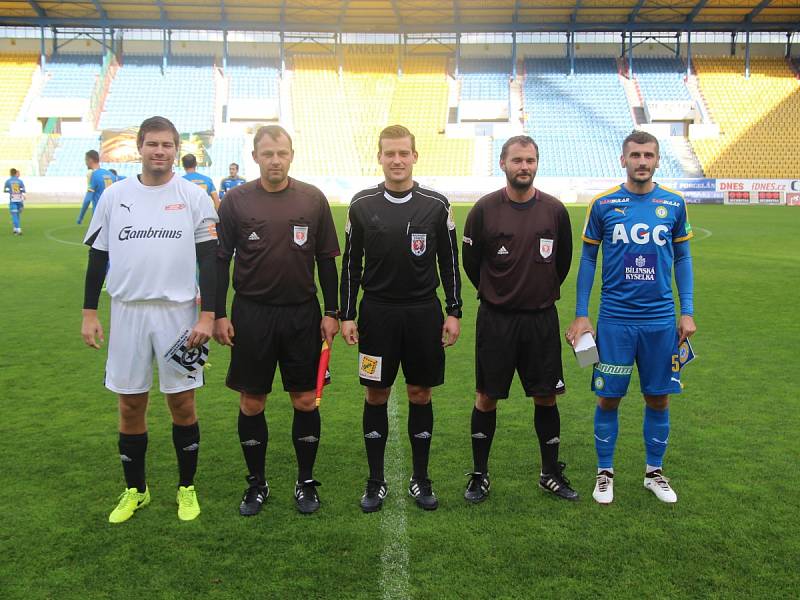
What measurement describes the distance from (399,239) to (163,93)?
4204 cm

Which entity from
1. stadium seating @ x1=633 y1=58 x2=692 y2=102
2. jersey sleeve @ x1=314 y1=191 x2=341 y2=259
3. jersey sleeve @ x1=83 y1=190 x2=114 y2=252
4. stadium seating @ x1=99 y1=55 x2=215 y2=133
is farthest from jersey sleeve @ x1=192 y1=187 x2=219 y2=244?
stadium seating @ x1=633 y1=58 x2=692 y2=102

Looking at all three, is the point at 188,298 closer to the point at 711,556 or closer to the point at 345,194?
the point at 711,556

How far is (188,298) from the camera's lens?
12.3 ft

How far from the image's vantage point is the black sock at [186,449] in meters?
3.89

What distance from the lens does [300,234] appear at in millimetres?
3820

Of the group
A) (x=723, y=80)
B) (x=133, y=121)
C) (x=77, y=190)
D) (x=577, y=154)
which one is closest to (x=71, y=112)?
(x=133, y=121)

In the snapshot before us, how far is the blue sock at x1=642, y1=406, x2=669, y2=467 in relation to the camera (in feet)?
13.4

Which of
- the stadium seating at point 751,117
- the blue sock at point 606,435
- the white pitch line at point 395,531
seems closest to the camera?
the white pitch line at point 395,531

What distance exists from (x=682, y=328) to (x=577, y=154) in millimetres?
36094

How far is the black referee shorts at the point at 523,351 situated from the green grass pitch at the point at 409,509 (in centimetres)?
63

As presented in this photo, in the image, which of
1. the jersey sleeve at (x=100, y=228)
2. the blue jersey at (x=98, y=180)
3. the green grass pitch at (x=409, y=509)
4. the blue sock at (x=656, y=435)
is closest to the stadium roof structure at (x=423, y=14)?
the blue jersey at (x=98, y=180)

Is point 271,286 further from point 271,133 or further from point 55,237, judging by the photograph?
point 55,237

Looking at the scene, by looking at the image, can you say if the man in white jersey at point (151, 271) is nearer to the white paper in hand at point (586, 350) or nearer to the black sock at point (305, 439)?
the black sock at point (305, 439)

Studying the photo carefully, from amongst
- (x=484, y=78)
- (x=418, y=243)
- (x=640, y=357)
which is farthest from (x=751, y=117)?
(x=418, y=243)
